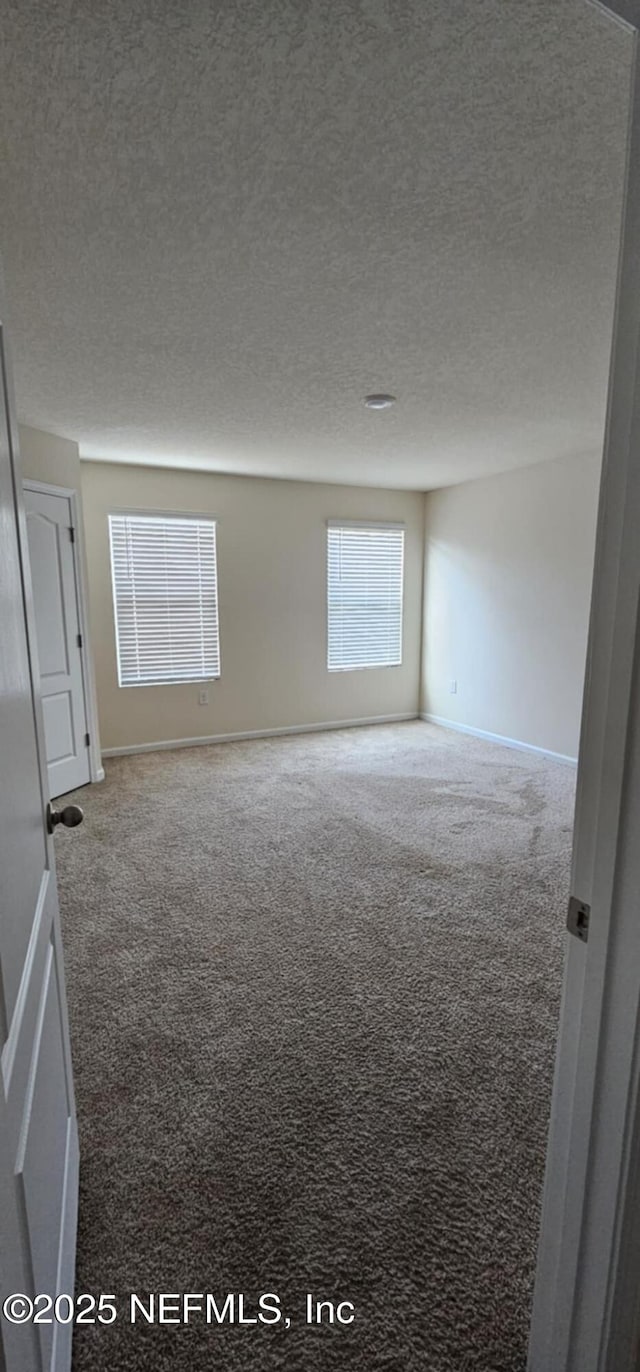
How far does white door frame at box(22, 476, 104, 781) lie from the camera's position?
3854 mm

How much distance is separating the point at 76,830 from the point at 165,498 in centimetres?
288

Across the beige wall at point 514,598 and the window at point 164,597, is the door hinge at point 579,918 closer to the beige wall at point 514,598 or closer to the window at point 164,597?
the beige wall at point 514,598

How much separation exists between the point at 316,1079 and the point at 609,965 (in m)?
1.25

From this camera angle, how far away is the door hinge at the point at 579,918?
78cm

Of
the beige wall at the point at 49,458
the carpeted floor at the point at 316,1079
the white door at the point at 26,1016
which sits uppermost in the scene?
the beige wall at the point at 49,458

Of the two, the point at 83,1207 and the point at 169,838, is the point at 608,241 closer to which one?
the point at 83,1207


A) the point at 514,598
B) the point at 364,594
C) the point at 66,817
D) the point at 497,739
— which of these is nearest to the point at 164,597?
the point at 364,594

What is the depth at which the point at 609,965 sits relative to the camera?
0.74m

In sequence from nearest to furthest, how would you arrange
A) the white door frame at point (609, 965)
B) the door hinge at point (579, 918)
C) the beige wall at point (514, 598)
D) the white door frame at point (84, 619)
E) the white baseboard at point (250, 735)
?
the white door frame at point (609, 965) < the door hinge at point (579, 918) < the white door frame at point (84, 619) < the beige wall at point (514, 598) < the white baseboard at point (250, 735)

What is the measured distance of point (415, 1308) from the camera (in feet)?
3.72

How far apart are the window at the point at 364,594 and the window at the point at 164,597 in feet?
4.06

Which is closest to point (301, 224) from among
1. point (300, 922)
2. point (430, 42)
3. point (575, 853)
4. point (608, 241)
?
point (430, 42)

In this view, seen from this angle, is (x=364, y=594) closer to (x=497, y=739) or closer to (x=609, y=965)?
(x=497, y=739)

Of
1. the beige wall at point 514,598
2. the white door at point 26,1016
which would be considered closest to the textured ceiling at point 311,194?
the white door at point 26,1016
